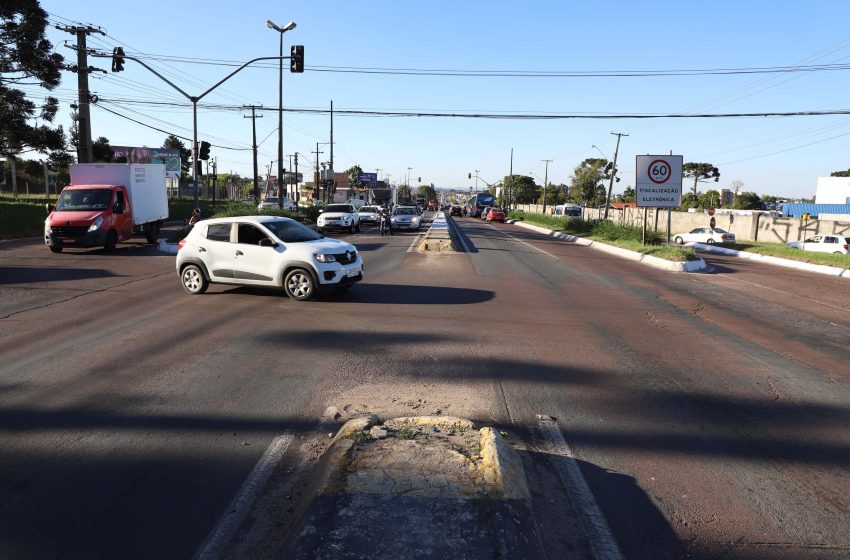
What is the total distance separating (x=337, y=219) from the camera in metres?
34.2

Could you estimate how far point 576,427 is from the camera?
540 cm

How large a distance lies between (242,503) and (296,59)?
21.2 m

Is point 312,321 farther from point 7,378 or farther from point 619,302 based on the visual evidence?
point 619,302

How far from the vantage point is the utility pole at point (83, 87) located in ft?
96.7

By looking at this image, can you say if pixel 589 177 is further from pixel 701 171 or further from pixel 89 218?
pixel 89 218

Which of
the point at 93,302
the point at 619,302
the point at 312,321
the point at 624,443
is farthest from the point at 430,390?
the point at 93,302

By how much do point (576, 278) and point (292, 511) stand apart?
13.6 m

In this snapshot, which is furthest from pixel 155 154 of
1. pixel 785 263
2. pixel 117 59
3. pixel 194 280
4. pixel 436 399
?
pixel 436 399

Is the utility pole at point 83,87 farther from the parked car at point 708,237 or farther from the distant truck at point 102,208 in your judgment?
the parked car at point 708,237

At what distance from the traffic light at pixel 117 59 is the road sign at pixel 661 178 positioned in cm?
2062

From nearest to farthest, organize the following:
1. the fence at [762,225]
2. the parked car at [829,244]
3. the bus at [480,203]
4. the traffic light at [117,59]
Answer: the traffic light at [117,59], the parked car at [829,244], the fence at [762,225], the bus at [480,203]

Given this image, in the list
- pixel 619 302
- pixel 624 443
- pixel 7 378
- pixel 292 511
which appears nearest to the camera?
pixel 292 511

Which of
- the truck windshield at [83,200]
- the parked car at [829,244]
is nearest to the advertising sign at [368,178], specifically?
the parked car at [829,244]

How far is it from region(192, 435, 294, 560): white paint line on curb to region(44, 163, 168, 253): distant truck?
17339 mm
